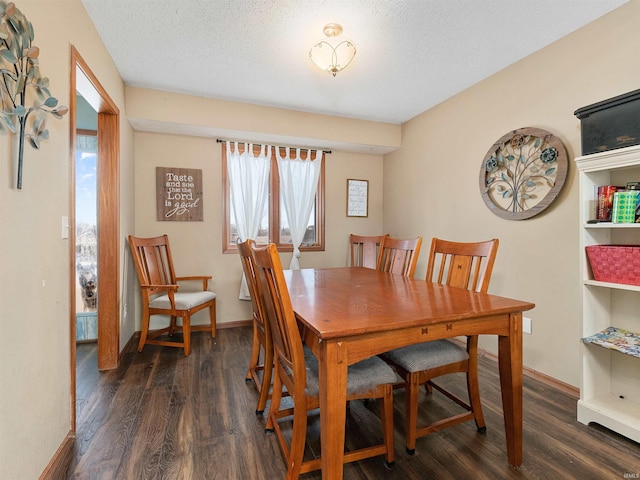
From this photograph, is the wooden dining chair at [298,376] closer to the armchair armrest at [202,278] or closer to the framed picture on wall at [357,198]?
the armchair armrest at [202,278]

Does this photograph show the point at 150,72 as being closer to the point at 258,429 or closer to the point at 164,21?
the point at 164,21

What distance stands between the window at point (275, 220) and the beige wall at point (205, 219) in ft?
0.22

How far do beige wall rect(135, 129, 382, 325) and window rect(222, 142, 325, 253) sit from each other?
0.07 metres

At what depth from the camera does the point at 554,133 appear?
2.18 meters

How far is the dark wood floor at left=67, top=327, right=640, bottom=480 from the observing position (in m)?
1.40

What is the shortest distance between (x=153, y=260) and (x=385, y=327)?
2649mm

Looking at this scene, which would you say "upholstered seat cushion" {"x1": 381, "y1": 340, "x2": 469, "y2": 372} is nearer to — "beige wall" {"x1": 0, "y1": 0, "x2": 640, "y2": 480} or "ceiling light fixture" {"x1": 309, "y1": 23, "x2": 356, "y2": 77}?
"beige wall" {"x1": 0, "y1": 0, "x2": 640, "y2": 480}

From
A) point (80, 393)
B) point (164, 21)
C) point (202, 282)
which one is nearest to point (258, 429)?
point (80, 393)

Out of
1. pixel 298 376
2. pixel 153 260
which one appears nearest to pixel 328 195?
pixel 153 260

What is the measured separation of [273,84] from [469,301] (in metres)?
2.47

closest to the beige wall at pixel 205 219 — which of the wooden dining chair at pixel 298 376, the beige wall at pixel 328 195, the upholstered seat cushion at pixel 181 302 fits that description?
the beige wall at pixel 328 195

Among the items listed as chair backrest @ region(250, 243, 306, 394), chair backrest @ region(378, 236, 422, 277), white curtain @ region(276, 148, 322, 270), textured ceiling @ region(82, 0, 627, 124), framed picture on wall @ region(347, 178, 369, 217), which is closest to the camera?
chair backrest @ region(250, 243, 306, 394)

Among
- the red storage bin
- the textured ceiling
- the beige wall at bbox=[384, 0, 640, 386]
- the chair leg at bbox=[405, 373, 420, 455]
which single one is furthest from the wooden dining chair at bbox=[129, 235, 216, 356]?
the red storage bin

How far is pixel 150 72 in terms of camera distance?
260 cm
